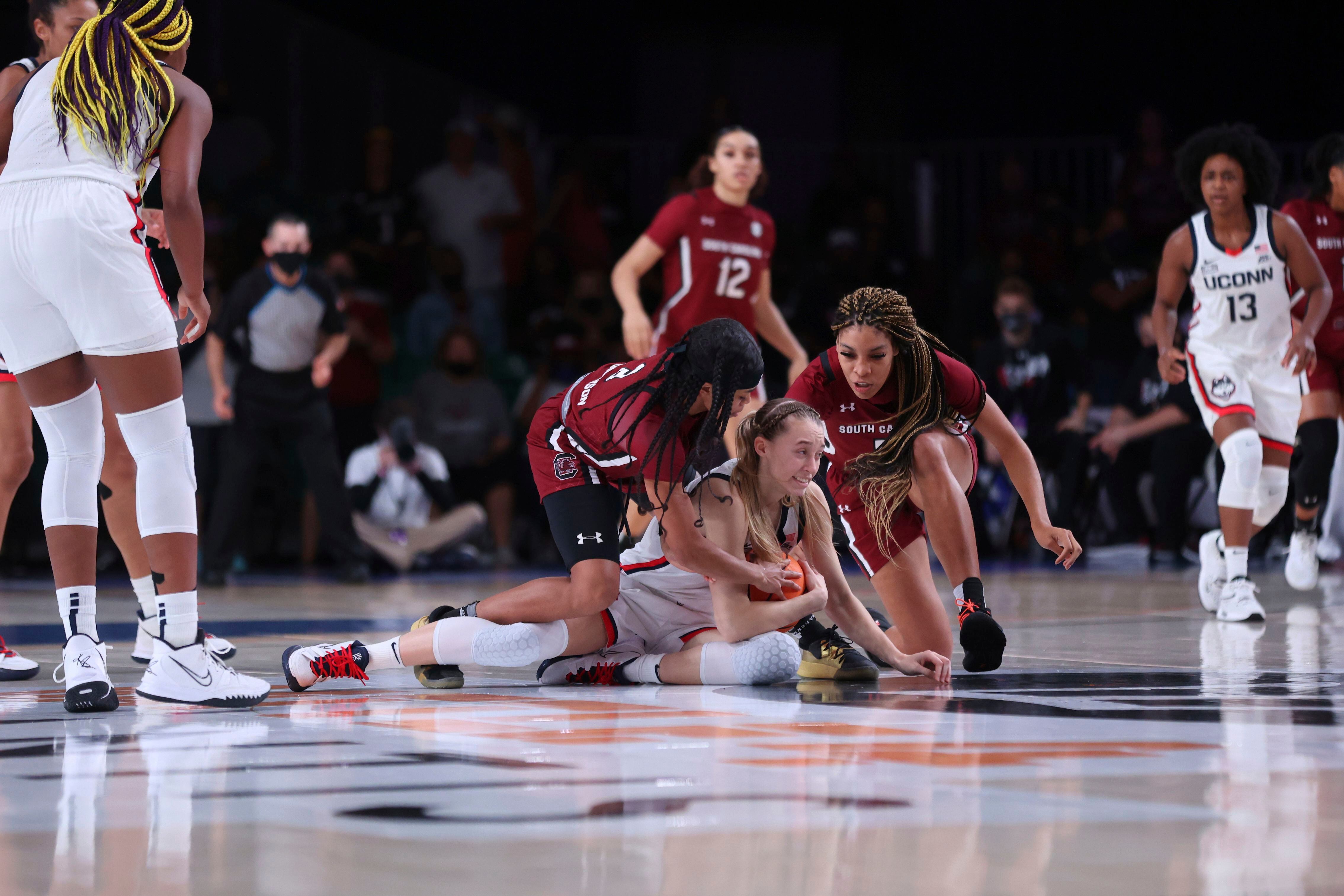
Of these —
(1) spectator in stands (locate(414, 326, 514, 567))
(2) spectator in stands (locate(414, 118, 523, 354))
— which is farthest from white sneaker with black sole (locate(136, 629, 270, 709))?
(2) spectator in stands (locate(414, 118, 523, 354))

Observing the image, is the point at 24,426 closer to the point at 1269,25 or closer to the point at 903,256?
the point at 903,256

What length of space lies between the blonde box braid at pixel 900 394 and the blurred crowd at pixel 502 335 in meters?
4.50

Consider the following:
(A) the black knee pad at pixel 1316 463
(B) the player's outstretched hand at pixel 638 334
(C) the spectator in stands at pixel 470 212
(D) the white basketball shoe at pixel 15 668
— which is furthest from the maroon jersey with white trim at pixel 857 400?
(C) the spectator in stands at pixel 470 212

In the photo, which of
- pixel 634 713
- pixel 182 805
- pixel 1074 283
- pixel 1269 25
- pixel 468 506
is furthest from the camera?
pixel 1269 25

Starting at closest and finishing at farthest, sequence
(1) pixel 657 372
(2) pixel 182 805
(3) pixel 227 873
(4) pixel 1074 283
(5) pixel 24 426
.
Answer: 1. (3) pixel 227 873
2. (2) pixel 182 805
3. (1) pixel 657 372
4. (5) pixel 24 426
5. (4) pixel 1074 283

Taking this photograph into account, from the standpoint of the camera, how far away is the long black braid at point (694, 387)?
12.1 feet

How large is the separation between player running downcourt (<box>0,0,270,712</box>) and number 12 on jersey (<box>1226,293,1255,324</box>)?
4.16 metres

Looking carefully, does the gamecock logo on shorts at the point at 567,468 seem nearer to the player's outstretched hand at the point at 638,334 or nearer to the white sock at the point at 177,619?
the white sock at the point at 177,619

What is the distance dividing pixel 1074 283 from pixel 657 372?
8.94 meters

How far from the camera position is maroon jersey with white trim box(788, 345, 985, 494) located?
4.41 meters

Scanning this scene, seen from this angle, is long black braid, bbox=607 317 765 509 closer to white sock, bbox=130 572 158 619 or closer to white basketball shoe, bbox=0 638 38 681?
white sock, bbox=130 572 158 619

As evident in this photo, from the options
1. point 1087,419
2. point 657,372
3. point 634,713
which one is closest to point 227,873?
point 634,713

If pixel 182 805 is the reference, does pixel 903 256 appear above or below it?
above

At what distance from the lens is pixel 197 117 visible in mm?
3557
